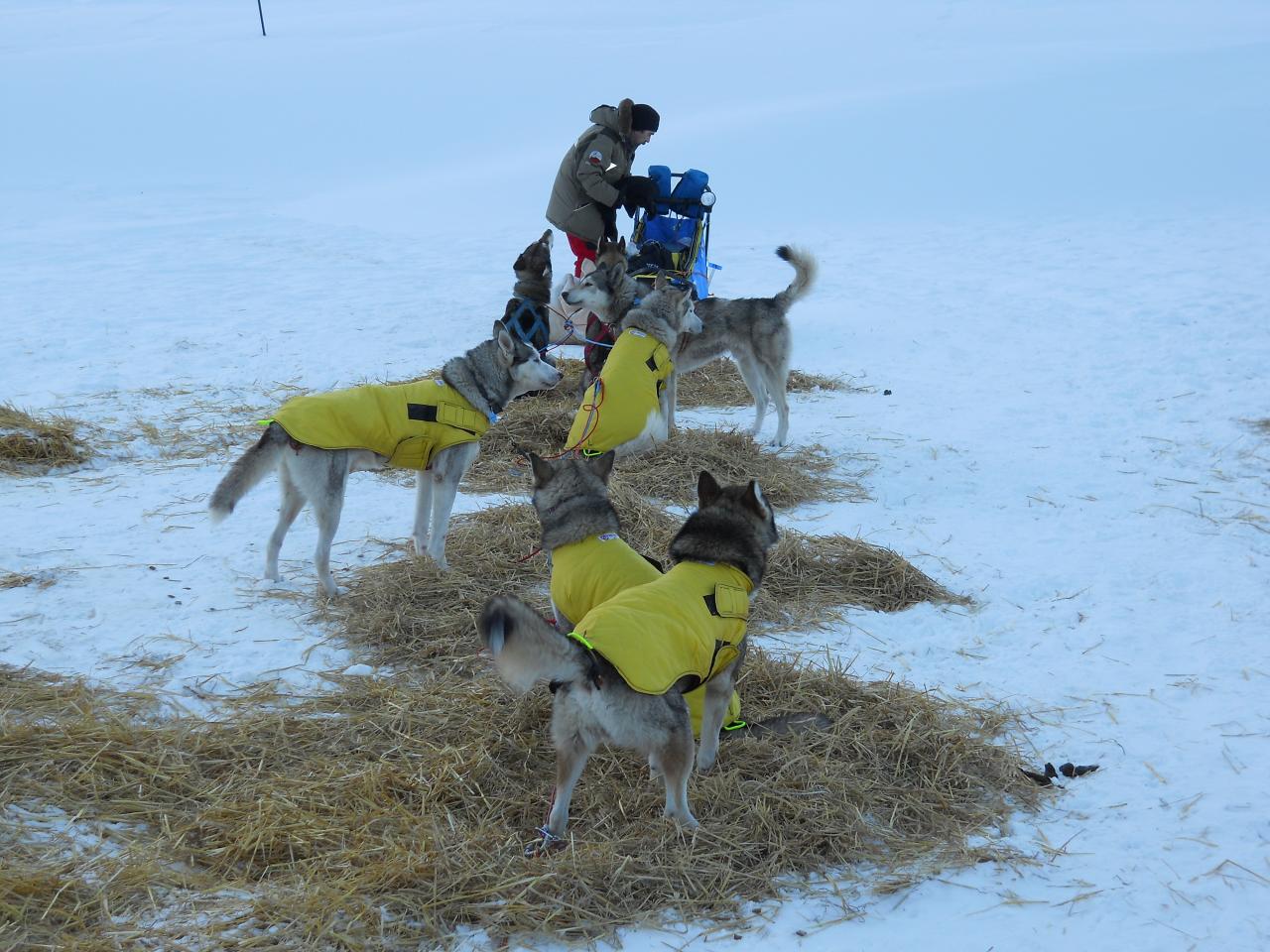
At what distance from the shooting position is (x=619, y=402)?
6730mm

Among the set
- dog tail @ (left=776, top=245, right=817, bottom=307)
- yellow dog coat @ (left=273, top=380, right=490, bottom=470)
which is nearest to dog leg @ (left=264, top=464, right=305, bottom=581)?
yellow dog coat @ (left=273, top=380, right=490, bottom=470)

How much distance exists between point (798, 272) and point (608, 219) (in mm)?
1945

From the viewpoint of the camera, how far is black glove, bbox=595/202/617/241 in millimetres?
9320

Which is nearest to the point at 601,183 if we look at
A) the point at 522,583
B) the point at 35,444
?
the point at 522,583

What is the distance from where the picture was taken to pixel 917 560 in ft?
20.1

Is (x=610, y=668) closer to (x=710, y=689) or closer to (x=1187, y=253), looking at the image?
(x=710, y=689)

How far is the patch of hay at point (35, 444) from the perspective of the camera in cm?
720

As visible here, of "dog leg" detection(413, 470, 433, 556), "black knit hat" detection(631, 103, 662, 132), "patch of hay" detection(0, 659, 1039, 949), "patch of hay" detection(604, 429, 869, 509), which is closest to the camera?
"patch of hay" detection(0, 659, 1039, 949)

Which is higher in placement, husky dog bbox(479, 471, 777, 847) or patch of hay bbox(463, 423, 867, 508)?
husky dog bbox(479, 471, 777, 847)

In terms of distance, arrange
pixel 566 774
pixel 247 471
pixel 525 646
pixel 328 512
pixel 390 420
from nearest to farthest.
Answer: pixel 525 646
pixel 566 774
pixel 247 471
pixel 328 512
pixel 390 420

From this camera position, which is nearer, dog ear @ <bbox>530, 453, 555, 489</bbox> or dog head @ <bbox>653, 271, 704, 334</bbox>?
dog ear @ <bbox>530, 453, 555, 489</bbox>

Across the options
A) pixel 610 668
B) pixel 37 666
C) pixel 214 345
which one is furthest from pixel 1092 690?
pixel 214 345

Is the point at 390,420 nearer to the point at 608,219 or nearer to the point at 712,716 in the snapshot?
the point at 712,716

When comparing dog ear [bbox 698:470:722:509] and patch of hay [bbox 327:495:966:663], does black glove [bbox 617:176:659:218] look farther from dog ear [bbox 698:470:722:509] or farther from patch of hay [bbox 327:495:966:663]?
dog ear [bbox 698:470:722:509]
